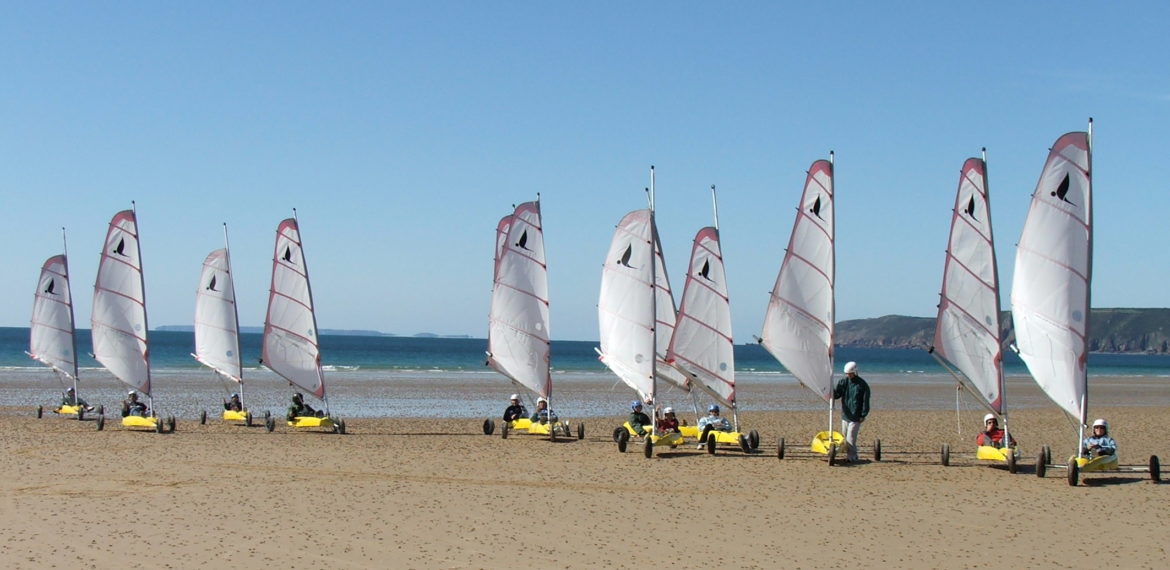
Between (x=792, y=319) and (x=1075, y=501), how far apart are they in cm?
572

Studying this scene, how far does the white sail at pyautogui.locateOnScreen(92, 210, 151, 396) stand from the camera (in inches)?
931

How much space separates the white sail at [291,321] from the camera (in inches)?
898

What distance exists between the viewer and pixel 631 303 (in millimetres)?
19516

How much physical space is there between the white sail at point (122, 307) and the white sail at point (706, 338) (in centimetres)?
1191

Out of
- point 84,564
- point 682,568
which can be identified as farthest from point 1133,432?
point 84,564

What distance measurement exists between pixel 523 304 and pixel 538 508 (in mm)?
9668

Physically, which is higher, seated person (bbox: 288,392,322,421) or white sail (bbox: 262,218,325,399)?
white sail (bbox: 262,218,325,399)

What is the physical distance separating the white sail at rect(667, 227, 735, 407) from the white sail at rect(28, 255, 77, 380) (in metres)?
15.8

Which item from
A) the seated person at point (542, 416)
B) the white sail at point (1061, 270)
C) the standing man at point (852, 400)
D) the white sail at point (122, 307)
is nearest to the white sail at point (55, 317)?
the white sail at point (122, 307)

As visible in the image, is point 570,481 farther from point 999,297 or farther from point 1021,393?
point 1021,393

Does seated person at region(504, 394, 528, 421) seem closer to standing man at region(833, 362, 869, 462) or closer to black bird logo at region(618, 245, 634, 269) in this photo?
black bird logo at region(618, 245, 634, 269)

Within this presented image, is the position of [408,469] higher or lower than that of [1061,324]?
lower

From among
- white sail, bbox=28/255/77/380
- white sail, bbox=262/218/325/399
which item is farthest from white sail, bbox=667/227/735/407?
white sail, bbox=28/255/77/380

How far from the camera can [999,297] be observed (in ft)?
53.6
